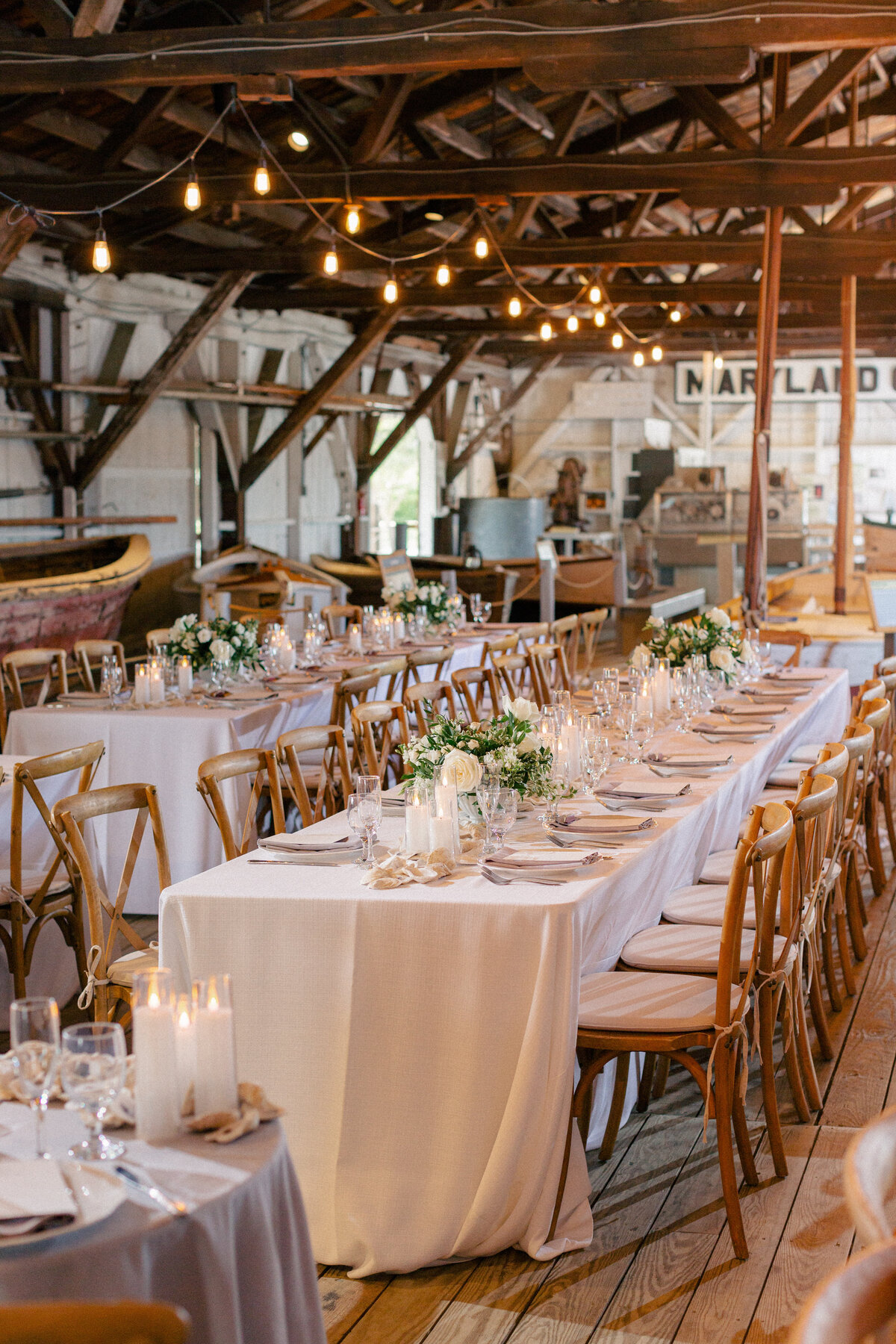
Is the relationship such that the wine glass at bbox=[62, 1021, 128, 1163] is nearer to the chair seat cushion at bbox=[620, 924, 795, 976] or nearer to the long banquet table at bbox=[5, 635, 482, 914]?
the chair seat cushion at bbox=[620, 924, 795, 976]

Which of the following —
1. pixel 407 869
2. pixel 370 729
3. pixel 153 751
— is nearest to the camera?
pixel 407 869

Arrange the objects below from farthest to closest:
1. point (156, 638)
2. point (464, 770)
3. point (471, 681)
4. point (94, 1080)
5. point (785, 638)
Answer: point (785, 638) < point (156, 638) < point (471, 681) < point (464, 770) < point (94, 1080)

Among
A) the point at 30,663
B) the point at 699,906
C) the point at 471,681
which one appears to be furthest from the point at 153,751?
the point at 699,906

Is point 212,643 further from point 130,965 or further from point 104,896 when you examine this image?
point 130,965

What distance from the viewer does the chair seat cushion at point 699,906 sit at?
394 centimetres

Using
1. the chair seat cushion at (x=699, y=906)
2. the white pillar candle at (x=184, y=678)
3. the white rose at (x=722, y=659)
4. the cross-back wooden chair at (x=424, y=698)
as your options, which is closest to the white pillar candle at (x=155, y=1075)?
the chair seat cushion at (x=699, y=906)

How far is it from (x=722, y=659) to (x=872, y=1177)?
461cm

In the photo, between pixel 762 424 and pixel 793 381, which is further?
pixel 793 381

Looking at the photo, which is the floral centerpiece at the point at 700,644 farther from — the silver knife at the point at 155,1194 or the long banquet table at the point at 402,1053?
the silver knife at the point at 155,1194

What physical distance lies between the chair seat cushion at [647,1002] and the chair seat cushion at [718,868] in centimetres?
93

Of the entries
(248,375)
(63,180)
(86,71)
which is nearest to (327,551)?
(248,375)

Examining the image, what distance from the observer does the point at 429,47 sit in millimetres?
6383

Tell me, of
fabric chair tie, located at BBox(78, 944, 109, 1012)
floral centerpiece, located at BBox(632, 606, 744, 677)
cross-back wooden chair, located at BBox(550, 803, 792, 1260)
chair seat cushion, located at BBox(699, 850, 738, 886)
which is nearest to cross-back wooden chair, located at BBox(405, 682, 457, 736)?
floral centerpiece, located at BBox(632, 606, 744, 677)

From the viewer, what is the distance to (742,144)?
9320mm
